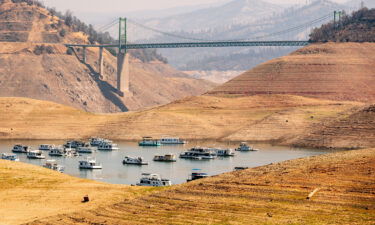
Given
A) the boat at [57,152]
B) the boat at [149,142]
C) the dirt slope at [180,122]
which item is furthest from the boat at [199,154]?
the dirt slope at [180,122]

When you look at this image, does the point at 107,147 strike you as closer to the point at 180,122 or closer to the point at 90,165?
the point at 90,165

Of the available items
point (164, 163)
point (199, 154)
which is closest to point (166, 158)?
point (164, 163)

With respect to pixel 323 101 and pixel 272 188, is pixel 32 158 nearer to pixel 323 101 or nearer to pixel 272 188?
pixel 272 188

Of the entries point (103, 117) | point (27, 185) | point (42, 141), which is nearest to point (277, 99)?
point (103, 117)

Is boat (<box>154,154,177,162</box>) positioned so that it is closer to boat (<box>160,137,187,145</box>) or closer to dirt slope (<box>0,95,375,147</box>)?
boat (<box>160,137,187,145</box>)

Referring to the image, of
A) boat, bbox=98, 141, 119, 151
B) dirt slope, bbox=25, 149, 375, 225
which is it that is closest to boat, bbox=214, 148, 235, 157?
boat, bbox=98, 141, 119, 151

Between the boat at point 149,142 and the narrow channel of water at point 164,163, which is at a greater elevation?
the boat at point 149,142

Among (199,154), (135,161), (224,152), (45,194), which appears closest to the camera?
(45,194)

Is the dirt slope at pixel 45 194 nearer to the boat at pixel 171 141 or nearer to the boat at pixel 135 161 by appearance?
the boat at pixel 135 161
